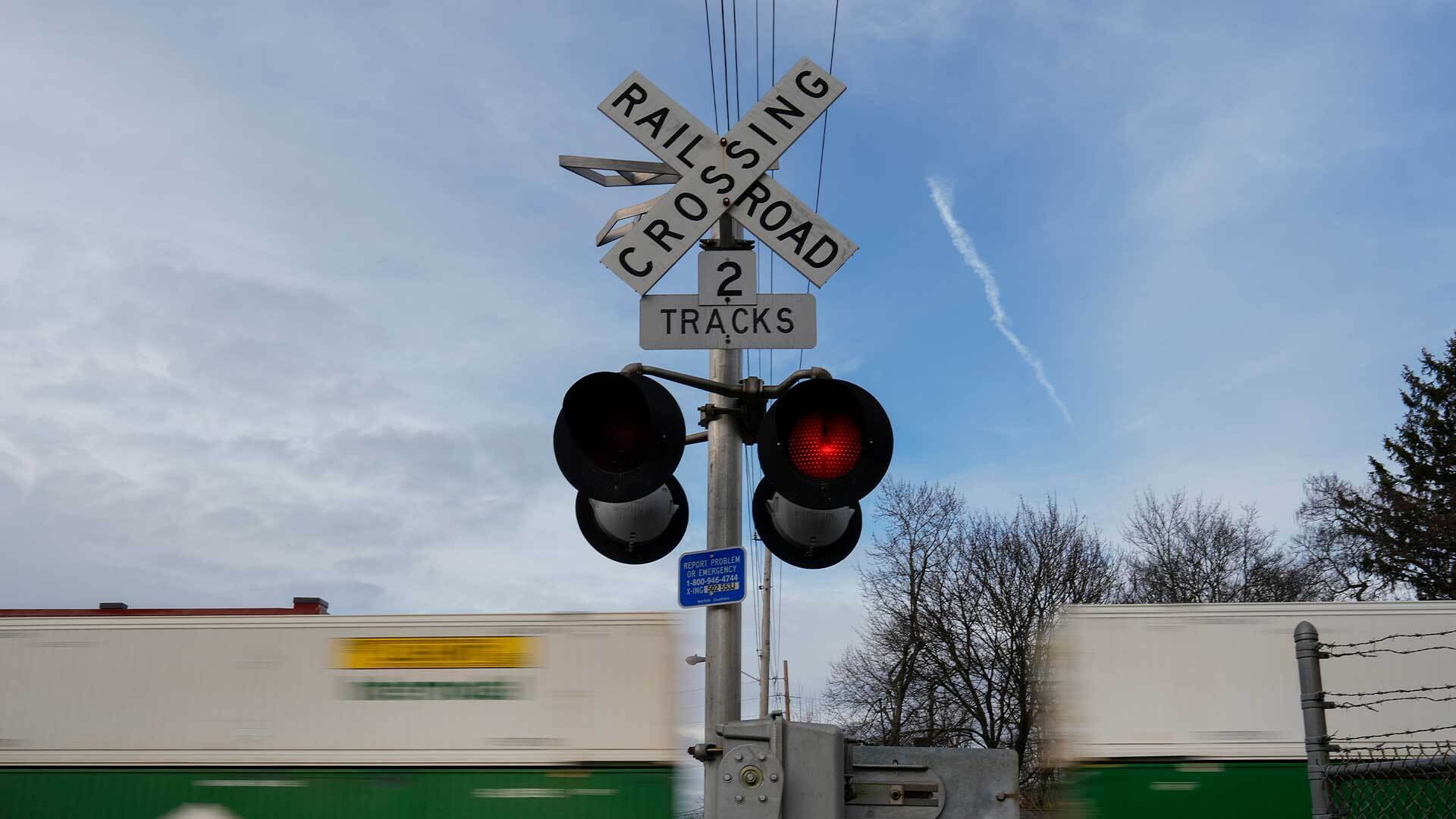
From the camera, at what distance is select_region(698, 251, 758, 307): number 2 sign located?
3.98 m

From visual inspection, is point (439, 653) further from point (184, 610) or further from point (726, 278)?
point (184, 610)

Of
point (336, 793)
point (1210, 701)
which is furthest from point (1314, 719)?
point (336, 793)

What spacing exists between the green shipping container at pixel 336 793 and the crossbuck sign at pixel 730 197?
8634 millimetres

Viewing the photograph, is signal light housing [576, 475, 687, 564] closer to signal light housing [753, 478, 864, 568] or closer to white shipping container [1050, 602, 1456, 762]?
signal light housing [753, 478, 864, 568]

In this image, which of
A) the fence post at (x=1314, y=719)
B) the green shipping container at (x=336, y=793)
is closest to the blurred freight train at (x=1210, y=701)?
the green shipping container at (x=336, y=793)

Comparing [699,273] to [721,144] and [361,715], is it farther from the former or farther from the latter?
[361,715]

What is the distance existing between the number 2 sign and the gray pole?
0.07 meters

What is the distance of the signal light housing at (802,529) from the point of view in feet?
12.2

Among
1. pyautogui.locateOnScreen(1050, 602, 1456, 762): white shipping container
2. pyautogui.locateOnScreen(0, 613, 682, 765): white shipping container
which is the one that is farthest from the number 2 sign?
pyautogui.locateOnScreen(1050, 602, 1456, 762): white shipping container

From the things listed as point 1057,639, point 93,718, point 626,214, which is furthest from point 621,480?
point 93,718

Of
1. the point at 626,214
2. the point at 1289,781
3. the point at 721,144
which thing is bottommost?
the point at 1289,781

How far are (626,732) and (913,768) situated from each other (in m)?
9.31

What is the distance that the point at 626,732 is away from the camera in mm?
11727

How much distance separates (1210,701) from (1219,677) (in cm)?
27
